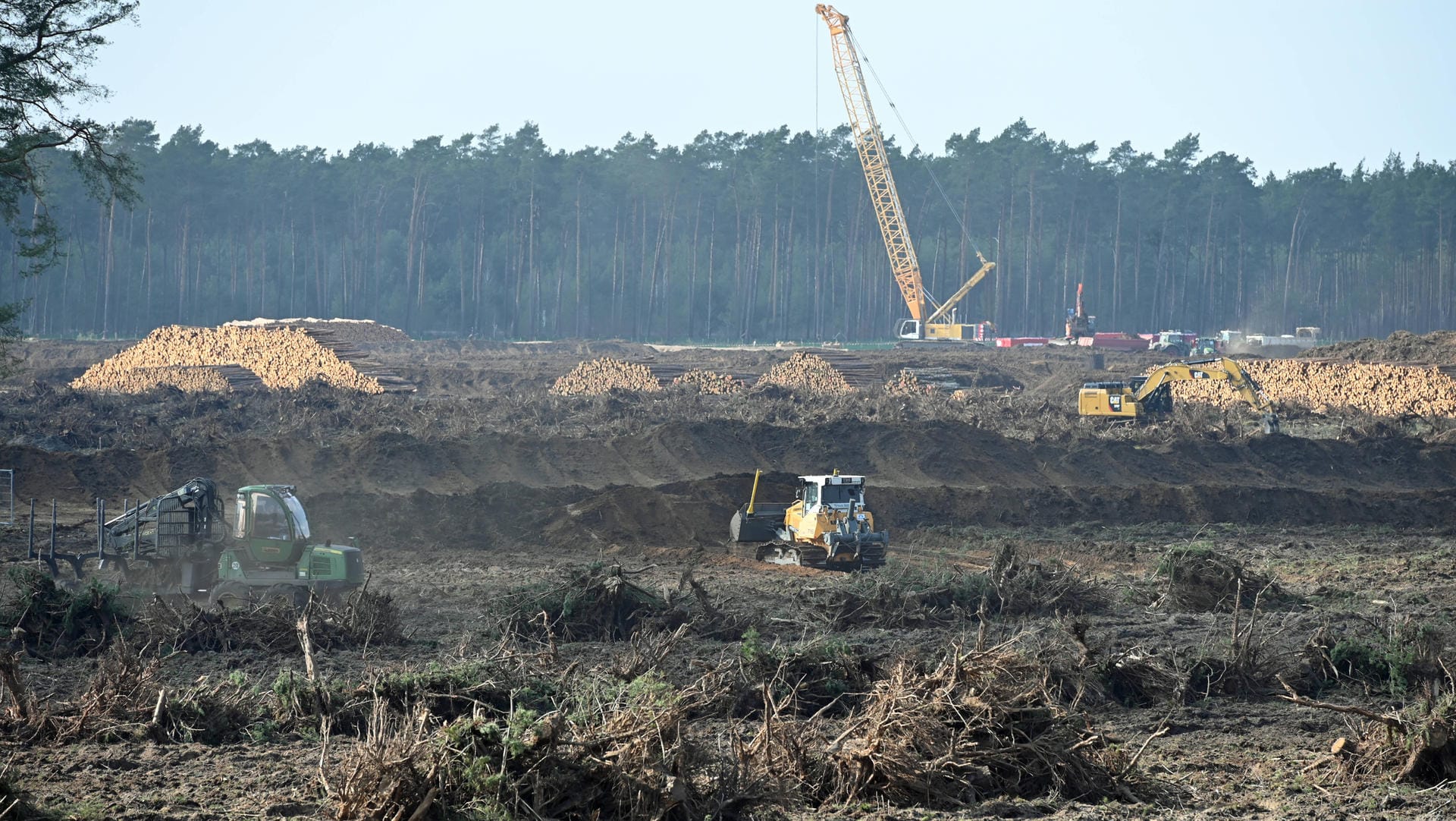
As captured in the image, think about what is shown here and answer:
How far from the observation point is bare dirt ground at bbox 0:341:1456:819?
8.15 m

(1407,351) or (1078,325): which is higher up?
(1078,325)

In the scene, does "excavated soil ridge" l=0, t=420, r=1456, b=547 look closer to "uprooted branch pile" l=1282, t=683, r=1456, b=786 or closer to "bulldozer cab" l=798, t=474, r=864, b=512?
"bulldozer cab" l=798, t=474, r=864, b=512

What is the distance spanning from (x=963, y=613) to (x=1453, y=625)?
5847 mm

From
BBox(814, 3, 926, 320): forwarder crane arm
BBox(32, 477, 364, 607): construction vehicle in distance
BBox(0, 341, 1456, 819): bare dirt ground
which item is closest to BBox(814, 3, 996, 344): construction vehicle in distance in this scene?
BBox(814, 3, 926, 320): forwarder crane arm

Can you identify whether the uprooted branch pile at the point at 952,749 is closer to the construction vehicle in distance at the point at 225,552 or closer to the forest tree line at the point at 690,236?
the construction vehicle in distance at the point at 225,552

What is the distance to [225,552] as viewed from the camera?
15906mm

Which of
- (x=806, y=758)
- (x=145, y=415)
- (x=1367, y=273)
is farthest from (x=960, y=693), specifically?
(x=1367, y=273)

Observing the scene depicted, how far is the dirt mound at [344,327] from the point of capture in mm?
45125

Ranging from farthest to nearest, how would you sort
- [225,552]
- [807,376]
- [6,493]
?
[807,376] → [6,493] → [225,552]

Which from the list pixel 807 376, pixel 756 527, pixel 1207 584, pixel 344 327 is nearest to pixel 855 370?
pixel 807 376

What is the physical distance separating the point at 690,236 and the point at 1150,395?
6220cm

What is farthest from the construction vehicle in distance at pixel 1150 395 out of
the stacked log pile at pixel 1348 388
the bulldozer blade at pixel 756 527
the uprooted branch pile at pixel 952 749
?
the uprooted branch pile at pixel 952 749

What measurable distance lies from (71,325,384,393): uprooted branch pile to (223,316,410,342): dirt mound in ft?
4.85

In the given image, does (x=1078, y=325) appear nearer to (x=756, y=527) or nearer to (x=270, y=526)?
(x=756, y=527)
